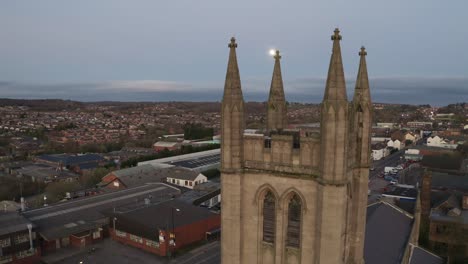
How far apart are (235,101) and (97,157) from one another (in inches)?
4042

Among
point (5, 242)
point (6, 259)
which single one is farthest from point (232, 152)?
point (6, 259)

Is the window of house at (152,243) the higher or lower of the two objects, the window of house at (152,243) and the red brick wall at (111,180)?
the lower

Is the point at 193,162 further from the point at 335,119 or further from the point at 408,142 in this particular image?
the point at 408,142

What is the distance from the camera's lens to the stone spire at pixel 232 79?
15211 millimetres

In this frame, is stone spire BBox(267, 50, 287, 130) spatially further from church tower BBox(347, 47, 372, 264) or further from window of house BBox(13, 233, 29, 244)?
window of house BBox(13, 233, 29, 244)

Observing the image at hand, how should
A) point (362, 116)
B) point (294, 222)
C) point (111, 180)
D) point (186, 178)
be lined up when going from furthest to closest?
point (186, 178), point (111, 180), point (362, 116), point (294, 222)

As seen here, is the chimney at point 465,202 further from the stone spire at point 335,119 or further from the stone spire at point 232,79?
the stone spire at point 232,79

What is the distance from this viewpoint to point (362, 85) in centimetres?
1739

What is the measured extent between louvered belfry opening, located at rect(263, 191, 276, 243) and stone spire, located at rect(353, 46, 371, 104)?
6.39m

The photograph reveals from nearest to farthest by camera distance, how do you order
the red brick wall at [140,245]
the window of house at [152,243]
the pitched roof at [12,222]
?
the pitched roof at [12,222] → the red brick wall at [140,245] → the window of house at [152,243]

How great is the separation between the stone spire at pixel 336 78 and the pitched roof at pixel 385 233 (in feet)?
47.1

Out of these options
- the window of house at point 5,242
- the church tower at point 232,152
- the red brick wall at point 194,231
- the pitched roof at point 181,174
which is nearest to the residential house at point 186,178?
the pitched roof at point 181,174

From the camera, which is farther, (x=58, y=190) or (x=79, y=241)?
(x=58, y=190)

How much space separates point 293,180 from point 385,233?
58.9 feet
